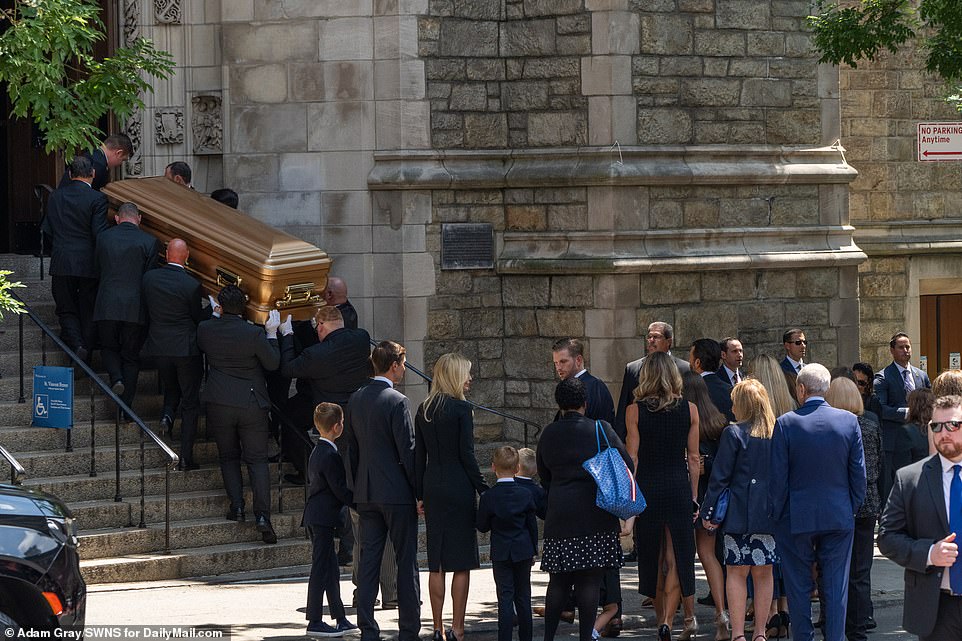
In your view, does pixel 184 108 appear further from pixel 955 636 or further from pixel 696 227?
pixel 955 636

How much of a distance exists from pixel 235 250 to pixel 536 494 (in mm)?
4150

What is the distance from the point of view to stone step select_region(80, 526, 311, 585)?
445 inches

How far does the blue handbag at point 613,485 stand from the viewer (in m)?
9.14

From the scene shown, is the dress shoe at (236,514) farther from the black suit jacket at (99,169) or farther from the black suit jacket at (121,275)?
Result: the black suit jacket at (99,169)

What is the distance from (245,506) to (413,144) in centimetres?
394

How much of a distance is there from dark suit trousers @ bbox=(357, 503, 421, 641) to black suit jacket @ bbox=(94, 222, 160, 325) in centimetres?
360

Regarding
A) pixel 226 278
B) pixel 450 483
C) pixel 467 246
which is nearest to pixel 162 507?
pixel 226 278

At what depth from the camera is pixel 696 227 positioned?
577 inches

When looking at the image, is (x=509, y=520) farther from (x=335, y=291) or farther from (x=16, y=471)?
(x=335, y=291)

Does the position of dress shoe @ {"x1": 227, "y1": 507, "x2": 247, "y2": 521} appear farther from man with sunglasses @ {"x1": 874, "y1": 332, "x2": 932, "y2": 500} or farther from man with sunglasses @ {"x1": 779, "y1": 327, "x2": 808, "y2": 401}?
man with sunglasses @ {"x1": 874, "y1": 332, "x2": 932, "y2": 500}

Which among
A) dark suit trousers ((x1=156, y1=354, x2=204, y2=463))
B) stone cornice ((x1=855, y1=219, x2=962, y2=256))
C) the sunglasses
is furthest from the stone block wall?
the sunglasses

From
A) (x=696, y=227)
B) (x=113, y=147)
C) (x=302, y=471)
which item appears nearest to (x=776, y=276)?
(x=696, y=227)

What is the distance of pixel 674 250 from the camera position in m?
14.4

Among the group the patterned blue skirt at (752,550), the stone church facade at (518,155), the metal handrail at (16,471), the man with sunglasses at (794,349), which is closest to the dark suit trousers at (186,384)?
the metal handrail at (16,471)
